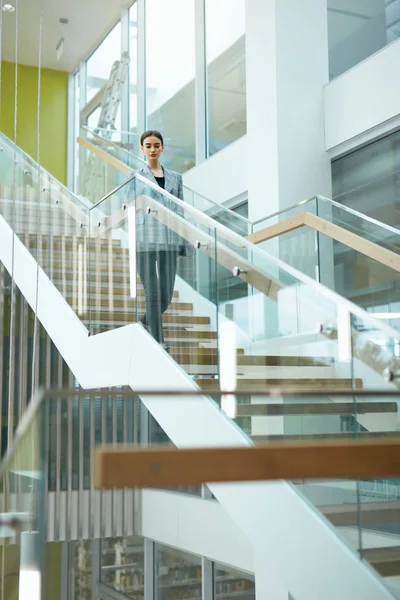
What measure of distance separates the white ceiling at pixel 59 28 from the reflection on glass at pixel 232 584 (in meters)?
7.98

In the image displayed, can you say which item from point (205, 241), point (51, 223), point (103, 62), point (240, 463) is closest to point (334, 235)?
point (205, 241)

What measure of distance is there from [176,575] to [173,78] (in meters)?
6.07

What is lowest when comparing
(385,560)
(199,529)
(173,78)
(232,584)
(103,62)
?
(232,584)

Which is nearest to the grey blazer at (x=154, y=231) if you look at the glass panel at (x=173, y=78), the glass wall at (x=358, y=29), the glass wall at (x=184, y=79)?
the glass wall at (x=358, y=29)

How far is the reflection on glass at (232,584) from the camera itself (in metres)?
7.59

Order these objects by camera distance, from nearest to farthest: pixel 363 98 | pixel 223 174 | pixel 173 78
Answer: pixel 363 98 < pixel 223 174 < pixel 173 78

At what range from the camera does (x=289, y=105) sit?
23.2 ft

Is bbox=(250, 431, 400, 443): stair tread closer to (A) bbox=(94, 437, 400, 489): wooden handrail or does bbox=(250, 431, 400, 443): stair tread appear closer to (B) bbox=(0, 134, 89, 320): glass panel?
(A) bbox=(94, 437, 400, 489): wooden handrail

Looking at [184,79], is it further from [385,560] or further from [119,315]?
[385,560]

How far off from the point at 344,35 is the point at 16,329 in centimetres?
613

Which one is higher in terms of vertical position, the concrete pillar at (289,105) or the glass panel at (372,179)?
the concrete pillar at (289,105)

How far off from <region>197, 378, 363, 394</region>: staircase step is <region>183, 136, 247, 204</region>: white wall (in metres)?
4.00

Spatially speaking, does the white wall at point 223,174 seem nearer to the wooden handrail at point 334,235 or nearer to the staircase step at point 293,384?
the wooden handrail at point 334,235

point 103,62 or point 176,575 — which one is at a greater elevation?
point 103,62
